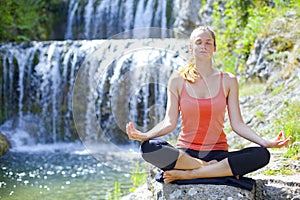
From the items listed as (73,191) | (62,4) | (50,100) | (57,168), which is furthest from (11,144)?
(62,4)

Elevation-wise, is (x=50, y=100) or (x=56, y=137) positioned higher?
(x=50, y=100)

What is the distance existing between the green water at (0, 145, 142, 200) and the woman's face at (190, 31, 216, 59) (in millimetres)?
2783

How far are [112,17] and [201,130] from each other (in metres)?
12.9

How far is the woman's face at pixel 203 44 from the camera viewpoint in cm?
303

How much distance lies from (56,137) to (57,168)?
3499 millimetres

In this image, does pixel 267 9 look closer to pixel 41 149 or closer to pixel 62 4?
pixel 41 149

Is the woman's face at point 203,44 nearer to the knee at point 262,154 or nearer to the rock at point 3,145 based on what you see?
the knee at point 262,154

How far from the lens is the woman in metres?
2.82

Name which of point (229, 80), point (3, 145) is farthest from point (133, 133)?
point (3, 145)

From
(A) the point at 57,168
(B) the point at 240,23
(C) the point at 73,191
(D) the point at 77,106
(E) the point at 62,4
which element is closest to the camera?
(C) the point at 73,191

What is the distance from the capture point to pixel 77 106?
10.9 metres

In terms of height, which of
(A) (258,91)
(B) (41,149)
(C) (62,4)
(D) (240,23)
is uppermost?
(C) (62,4)

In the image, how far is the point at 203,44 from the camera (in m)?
3.03

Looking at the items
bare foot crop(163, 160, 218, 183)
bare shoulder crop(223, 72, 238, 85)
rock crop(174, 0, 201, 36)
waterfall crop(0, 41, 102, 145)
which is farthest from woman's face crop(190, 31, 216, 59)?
rock crop(174, 0, 201, 36)
